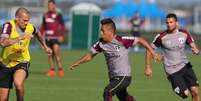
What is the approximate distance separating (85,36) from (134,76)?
1743 cm

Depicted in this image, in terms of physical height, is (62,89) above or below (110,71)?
below

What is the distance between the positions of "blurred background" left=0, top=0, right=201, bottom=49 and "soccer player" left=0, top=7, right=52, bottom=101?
26.2 metres

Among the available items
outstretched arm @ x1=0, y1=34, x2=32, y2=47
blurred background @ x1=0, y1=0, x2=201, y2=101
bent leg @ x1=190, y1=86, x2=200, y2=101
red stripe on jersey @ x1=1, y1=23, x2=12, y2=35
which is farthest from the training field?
outstretched arm @ x1=0, y1=34, x2=32, y2=47

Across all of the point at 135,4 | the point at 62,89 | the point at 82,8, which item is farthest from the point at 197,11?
the point at 62,89

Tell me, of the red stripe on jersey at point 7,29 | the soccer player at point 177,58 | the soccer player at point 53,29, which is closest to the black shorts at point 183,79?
the soccer player at point 177,58

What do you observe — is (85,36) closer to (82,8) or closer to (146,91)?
(82,8)

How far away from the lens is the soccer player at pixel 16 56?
42.5ft

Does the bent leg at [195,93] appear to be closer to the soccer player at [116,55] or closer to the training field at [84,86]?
the soccer player at [116,55]

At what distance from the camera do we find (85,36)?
130 feet

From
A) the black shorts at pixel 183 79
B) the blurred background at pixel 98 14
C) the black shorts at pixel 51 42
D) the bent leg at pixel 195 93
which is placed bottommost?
the blurred background at pixel 98 14

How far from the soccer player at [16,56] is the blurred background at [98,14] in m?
26.2

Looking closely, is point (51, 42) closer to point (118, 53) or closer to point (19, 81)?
point (19, 81)

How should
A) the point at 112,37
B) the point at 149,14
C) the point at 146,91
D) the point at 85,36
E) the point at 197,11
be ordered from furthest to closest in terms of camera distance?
the point at 197,11 → the point at 149,14 → the point at 85,36 → the point at 146,91 → the point at 112,37

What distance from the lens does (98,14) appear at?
40.4m
